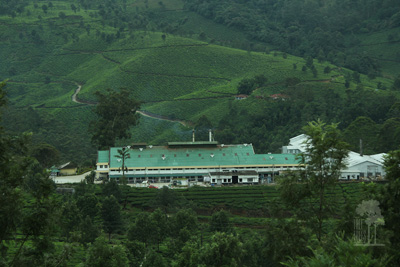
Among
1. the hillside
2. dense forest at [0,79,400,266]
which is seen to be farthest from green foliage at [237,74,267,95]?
dense forest at [0,79,400,266]

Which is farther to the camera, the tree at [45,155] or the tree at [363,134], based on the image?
the tree at [363,134]

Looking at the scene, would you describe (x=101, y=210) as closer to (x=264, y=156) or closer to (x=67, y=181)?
(x=67, y=181)

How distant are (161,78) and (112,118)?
1214 inches

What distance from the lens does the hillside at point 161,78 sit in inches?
2881

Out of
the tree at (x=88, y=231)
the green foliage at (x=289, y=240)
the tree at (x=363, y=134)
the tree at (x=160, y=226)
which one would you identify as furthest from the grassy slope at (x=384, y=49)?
the green foliage at (x=289, y=240)

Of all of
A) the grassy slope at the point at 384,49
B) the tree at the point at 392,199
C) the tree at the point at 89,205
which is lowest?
the tree at the point at 89,205

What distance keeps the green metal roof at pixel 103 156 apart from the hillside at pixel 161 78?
14303 millimetres

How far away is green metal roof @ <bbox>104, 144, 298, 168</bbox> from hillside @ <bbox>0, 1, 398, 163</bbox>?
36.6 ft

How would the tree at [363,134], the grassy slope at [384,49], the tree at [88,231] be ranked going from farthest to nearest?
the grassy slope at [384,49], the tree at [363,134], the tree at [88,231]

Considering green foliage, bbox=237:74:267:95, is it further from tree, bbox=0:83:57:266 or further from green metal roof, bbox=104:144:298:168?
tree, bbox=0:83:57:266

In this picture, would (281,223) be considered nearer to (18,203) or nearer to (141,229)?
(18,203)

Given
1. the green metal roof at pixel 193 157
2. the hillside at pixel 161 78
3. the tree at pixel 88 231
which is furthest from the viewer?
the hillside at pixel 161 78

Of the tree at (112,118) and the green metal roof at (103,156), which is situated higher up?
the tree at (112,118)

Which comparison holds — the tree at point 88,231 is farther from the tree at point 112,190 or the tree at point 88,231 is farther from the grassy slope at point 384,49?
the grassy slope at point 384,49
